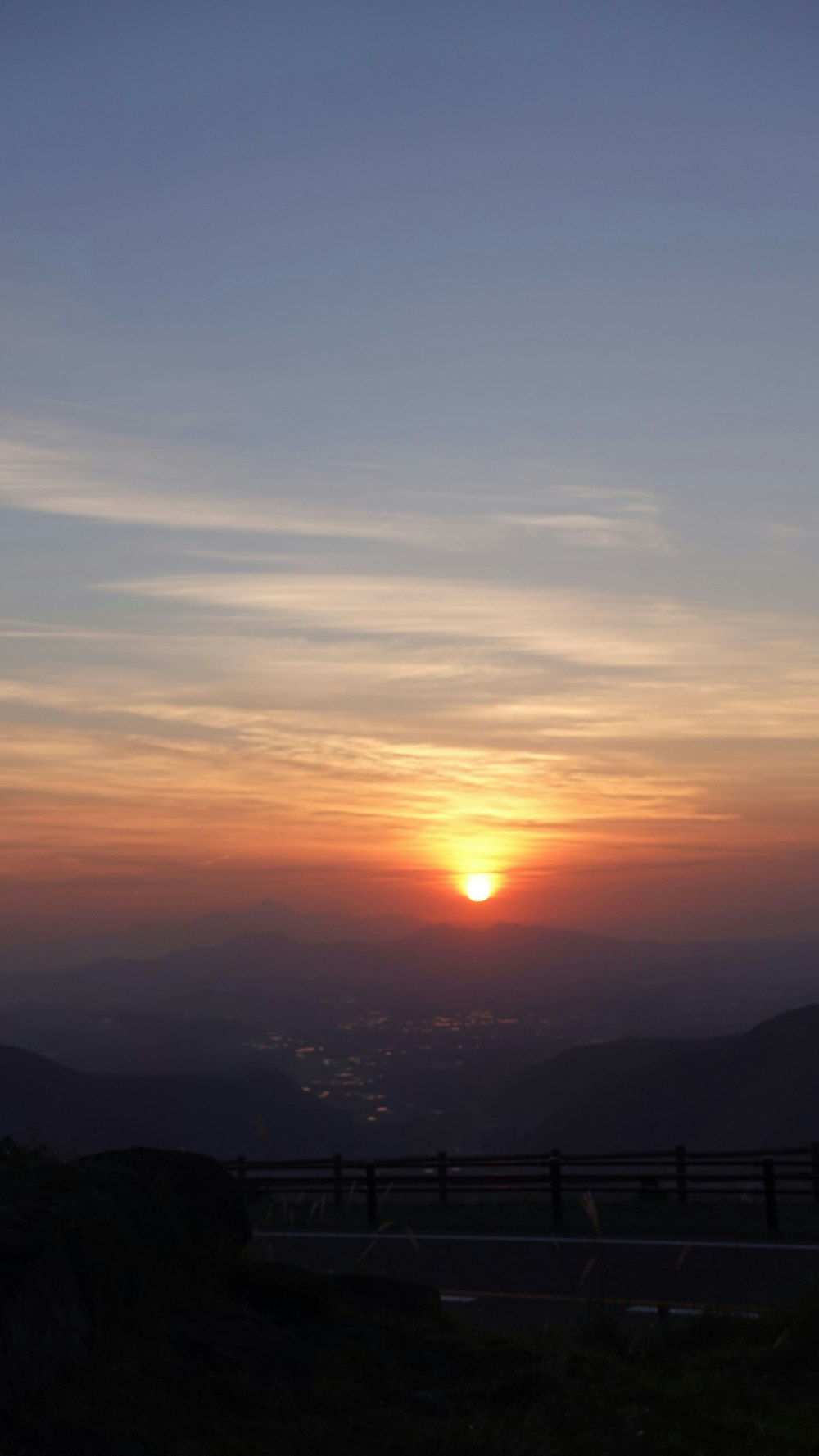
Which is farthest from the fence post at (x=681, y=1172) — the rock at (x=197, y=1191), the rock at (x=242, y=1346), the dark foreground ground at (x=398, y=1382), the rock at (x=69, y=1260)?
the rock at (x=242, y=1346)

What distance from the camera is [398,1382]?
9.01 m

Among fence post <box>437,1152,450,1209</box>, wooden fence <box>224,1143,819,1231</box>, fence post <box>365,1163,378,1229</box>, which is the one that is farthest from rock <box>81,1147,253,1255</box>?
fence post <box>437,1152,450,1209</box>

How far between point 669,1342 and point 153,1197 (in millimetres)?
4560

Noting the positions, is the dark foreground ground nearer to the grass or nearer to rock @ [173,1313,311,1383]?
rock @ [173,1313,311,1383]

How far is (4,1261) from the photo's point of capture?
791 cm

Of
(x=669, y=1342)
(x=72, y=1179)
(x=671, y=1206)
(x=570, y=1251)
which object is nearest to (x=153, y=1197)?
(x=72, y=1179)

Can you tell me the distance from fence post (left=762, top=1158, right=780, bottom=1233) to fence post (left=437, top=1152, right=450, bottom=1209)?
6464mm

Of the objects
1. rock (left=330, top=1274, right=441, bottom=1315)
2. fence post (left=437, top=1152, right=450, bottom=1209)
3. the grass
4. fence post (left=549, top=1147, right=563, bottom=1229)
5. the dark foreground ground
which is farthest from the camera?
fence post (left=437, top=1152, right=450, bottom=1209)

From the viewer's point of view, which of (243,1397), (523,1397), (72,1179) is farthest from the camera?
(72,1179)

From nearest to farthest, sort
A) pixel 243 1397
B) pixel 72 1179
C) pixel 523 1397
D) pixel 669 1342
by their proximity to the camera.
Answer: pixel 243 1397, pixel 523 1397, pixel 72 1179, pixel 669 1342

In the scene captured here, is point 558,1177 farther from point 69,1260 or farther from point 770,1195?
point 69,1260

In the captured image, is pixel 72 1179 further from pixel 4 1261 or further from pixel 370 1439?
pixel 370 1439

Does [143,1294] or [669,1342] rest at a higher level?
[143,1294]

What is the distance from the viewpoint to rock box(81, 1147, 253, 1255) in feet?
34.7
